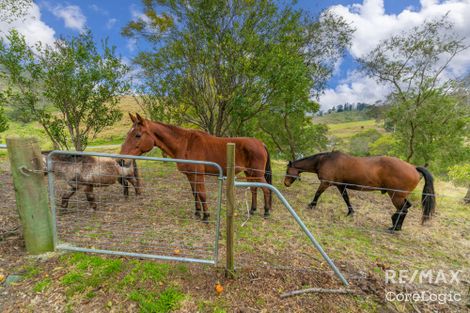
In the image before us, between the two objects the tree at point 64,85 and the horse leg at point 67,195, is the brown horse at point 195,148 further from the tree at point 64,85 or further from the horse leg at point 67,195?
the tree at point 64,85

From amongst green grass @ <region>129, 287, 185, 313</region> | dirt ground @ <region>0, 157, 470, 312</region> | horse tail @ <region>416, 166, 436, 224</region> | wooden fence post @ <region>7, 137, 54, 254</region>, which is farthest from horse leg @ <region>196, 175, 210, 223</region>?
horse tail @ <region>416, 166, 436, 224</region>

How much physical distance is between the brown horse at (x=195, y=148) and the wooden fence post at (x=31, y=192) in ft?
4.55

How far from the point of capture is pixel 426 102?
928 cm

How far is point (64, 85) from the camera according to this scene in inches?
242

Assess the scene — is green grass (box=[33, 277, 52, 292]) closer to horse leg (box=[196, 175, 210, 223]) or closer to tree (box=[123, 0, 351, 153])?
horse leg (box=[196, 175, 210, 223])

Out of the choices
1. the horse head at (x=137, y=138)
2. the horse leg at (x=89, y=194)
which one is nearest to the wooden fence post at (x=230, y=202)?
the horse head at (x=137, y=138)

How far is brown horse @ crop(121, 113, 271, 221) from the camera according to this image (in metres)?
4.02

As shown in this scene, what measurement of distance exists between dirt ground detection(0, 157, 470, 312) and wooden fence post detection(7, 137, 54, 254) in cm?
27

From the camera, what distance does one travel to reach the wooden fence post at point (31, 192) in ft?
8.26

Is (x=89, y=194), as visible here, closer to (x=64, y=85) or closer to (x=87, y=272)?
(x=87, y=272)

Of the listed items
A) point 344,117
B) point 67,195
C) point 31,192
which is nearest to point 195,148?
point 31,192

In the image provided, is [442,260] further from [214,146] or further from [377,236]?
[214,146]

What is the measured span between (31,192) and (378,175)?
6.12 metres

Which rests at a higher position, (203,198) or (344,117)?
(344,117)
